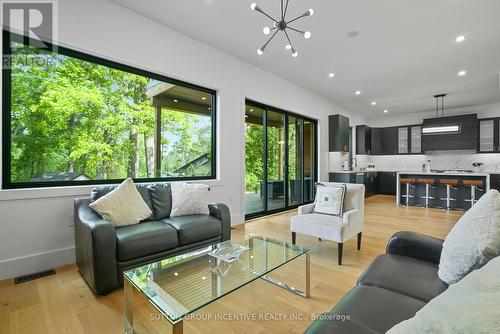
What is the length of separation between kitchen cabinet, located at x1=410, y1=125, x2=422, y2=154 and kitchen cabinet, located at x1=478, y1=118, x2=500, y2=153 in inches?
58.5

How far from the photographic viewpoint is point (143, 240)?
2.16m

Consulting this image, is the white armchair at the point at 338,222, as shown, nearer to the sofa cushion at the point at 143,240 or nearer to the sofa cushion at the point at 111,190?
the sofa cushion at the point at 143,240

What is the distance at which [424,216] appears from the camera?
497 centimetres

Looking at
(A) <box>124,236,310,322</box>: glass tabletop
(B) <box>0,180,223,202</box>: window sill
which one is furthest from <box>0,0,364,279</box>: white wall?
(A) <box>124,236,310,322</box>: glass tabletop

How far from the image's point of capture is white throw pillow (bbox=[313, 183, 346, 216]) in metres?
2.97

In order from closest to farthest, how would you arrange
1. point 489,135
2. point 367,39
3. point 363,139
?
point 367,39
point 489,135
point 363,139

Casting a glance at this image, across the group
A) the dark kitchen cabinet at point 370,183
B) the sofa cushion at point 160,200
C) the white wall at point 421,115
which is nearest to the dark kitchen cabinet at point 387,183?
the dark kitchen cabinet at point 370,183

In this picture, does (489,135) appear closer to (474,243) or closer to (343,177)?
(343,177)

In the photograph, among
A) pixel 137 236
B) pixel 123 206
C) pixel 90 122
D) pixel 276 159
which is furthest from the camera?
pixel 276 159

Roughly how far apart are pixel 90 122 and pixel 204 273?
7.89 ft

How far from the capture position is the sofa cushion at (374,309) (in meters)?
0.96

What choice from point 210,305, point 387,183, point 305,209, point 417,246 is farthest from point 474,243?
point 387,183

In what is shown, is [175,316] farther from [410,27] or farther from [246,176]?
[410,27]

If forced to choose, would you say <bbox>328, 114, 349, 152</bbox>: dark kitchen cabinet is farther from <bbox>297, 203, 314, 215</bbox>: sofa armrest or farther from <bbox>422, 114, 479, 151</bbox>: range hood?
<bbox>297, 203, 314, 215</bbox>: sofa armrest
